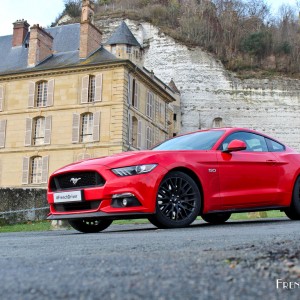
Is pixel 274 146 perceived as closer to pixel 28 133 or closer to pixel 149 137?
pixel 28 133

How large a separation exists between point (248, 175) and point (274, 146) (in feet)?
3.02

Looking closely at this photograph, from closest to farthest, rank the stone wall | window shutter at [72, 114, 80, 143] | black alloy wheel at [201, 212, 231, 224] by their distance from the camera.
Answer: black alloy wheel at [201, 212, 231, 224] < the stone wall < window shutter at [72, 114, 80, 143]

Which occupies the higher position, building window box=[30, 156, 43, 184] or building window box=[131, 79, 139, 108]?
building window box=[131, 79, 139, 108]

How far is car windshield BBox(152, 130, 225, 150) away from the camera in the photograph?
690 centimetres

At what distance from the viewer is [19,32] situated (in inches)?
1508

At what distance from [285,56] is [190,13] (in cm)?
1270

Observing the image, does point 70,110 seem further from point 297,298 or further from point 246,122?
point 297,298

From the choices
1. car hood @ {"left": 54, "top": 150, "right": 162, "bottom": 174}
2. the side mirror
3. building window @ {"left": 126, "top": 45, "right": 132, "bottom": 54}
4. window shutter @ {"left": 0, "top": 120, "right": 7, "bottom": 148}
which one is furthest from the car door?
building window @ {"left": 126, "top": 45, "right": 132, "bottom": 54}

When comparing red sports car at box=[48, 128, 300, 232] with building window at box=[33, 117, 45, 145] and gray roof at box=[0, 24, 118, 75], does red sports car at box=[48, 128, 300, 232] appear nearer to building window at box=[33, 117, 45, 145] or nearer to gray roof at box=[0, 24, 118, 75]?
gray roof at box=[0, 24, 118, 75]

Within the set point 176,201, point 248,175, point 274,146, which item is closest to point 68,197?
point 176,201

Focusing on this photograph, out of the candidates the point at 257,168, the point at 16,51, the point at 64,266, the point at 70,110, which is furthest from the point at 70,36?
the point at 64,266

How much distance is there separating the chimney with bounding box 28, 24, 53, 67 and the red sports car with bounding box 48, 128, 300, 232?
1161 inches

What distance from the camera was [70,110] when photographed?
33.3 meters

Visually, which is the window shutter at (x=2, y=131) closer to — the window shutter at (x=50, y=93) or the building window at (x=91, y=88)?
the window shutter at (x=50, y=93)
